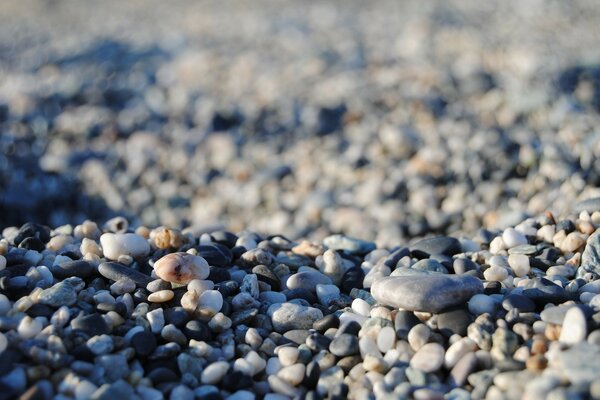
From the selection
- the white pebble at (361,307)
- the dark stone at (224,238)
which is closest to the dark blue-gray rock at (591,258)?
the white pebble at (361,307)

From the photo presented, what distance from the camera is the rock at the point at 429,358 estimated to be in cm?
158

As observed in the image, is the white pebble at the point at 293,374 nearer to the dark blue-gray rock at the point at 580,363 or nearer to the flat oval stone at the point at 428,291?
the flat oval stone at the point at 428,291

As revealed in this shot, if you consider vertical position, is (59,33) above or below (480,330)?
above

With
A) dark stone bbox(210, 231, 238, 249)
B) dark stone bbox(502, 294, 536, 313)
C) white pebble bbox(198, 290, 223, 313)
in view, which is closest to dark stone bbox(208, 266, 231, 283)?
white pebble bbox(198, 290, 223, 313)

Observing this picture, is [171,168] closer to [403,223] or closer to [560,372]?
[403,223]

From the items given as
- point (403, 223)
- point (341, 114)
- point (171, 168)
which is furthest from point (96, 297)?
point (341, 114)

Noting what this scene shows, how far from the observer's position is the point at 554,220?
2.23 meters

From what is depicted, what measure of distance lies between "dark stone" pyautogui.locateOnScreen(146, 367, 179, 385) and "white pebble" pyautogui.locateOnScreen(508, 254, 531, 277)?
3.52 feet

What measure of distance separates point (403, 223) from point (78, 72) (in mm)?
3709

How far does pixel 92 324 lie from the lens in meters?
1.63

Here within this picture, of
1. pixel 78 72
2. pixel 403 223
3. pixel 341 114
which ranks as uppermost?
pixel 78 72

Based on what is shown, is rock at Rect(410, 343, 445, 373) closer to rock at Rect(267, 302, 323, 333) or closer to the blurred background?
rock at Rect(267, 302, 323, 333)

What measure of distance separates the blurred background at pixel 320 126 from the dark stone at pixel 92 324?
0.94 metres

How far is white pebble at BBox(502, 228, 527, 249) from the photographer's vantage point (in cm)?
213
